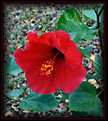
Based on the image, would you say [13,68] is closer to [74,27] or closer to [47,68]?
[47,68]

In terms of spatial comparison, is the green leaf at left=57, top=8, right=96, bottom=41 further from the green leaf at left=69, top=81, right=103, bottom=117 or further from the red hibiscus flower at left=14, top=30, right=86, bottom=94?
the green leaf at left=69, top=81, right=103, bottom=117

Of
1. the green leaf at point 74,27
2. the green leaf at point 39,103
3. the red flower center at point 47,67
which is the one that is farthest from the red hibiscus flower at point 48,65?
the green leaf at point 39,103

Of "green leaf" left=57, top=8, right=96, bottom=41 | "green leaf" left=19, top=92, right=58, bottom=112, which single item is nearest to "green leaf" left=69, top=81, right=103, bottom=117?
"green leaf" left=19, top=92, right=58, bottom=112

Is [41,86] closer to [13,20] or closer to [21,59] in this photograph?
[21,59]

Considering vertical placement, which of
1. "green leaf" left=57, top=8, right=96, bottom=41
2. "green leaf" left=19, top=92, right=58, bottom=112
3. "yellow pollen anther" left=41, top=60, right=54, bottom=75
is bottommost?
"green leaf" left=19, top=92, right=58, bottom=112

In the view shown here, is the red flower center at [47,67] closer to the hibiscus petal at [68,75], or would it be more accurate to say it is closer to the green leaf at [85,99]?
the hibiscus petal at [68,75]

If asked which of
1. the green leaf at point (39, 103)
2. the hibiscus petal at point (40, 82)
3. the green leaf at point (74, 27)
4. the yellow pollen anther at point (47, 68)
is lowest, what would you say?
the green leaf at point (39, 103)

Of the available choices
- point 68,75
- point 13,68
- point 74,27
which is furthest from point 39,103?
point 74,27

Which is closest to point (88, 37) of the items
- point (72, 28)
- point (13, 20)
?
point (72, 28)
